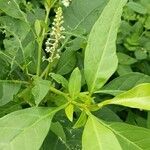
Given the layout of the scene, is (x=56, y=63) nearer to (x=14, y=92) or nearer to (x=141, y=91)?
(x=14, y=92)

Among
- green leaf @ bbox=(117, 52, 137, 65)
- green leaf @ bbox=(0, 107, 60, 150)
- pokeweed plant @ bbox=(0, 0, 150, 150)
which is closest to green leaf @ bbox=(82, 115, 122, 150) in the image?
pokeweed plant @ bbox=(0, 0, 150, 150)

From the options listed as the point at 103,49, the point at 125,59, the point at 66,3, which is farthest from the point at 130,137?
the point at 125,59

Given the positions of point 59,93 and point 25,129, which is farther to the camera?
point 59,93

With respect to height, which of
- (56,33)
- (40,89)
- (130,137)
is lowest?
(130,137)

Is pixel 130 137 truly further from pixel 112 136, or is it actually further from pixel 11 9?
pixel 11 9

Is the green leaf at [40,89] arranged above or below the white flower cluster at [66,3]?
below

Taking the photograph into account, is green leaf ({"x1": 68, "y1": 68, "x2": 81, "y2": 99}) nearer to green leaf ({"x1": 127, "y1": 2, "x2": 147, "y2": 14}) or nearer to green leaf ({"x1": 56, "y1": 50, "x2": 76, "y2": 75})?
green leaf ({"x1": 56, "y1": 50, "x2": 76, "y2": 75})

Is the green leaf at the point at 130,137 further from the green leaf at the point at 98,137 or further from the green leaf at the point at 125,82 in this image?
the green leaf at the point at 125,82

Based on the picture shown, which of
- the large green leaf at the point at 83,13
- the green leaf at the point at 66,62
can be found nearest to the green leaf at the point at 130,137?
the green leaf at the point at 66,62
